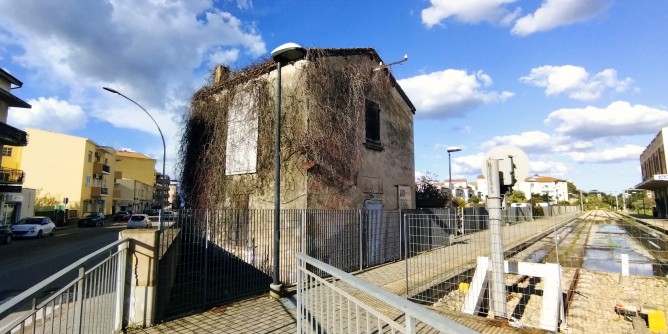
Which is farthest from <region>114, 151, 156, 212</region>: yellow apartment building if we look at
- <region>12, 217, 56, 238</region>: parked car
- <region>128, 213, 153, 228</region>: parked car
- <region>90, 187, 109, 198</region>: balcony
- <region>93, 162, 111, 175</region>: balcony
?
<region>12, 217, 56, 238</region>: parked car

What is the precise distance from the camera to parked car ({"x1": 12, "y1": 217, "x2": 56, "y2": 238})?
74.7ft

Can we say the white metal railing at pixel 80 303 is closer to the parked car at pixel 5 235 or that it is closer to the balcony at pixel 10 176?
the parked car at pixel 5 235

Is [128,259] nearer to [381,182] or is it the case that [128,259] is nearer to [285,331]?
[285,331]

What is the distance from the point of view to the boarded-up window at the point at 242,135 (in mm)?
11617

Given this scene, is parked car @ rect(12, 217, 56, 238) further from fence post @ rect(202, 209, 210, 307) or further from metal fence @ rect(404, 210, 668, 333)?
metal fence @ rect(404, 210, 668, 333)

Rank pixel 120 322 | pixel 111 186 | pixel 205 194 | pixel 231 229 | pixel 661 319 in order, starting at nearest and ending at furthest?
pixel 120 322
pixel 661 319
pixel 231 229
pixel 205 194
pixel 111 186

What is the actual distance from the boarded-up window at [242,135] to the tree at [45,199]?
129ft

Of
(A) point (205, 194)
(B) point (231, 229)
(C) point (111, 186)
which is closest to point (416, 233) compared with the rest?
(B) point (231, 229)

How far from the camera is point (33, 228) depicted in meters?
23.2

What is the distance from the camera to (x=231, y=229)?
25.7 ft

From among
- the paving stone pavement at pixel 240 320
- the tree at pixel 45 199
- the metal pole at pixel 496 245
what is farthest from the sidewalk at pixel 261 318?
the tree at pixel 45 199

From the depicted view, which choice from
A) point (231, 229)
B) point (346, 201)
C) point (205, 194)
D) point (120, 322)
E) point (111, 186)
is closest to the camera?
point (120, 322)

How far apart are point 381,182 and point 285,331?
336 inches

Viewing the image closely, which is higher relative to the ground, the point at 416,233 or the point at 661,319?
the point at 416,233
